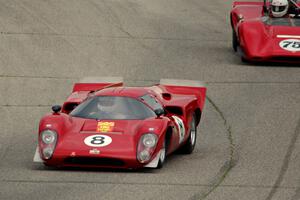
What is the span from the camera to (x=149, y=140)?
548 inches

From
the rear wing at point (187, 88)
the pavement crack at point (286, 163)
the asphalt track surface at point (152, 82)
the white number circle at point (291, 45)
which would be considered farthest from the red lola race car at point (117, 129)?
the white number circle at point (291, 45)

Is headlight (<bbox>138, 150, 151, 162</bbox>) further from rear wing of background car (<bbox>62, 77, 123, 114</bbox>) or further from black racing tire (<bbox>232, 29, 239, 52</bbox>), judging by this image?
black racing tire (<bbox>232, 29, 239, 52</bbox>)

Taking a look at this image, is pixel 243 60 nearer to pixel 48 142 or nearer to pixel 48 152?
pixel 48 142

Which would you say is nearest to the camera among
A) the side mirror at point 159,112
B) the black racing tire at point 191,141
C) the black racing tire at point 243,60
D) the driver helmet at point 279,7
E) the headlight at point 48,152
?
the headlight at point 48,152

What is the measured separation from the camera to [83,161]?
13820mm

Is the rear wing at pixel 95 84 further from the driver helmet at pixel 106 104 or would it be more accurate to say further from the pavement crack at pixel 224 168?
the pavement crack at pixel 224 168

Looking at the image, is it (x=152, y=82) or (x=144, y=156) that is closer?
(x=144, y=156)

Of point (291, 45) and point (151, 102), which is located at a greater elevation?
point (151, 102)

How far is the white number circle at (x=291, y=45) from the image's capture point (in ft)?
72.7

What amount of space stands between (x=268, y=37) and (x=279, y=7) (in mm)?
1475

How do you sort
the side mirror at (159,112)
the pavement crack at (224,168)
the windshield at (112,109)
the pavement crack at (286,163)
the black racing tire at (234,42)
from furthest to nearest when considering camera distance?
the black racing tire at (234,42) < the windshield at (112,109) < the side mirror at (159,112) < the pavement crack at (286,163) < the pavement crack at (224,168)

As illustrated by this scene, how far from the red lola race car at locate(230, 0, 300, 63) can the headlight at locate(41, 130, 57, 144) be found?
8970 millimetres

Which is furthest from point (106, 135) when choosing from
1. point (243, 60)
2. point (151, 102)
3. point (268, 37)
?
point (243, 60)

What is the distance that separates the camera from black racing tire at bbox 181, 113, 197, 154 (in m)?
15.5
